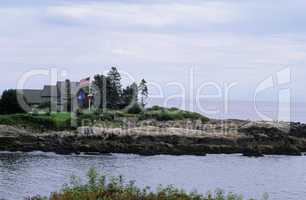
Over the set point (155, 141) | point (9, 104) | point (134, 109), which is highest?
point (9, 104)

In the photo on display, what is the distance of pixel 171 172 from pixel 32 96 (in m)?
44.2

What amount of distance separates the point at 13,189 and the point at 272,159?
32718 mm

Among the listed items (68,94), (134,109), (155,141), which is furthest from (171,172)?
(68,94)

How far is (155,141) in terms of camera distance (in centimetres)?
6731

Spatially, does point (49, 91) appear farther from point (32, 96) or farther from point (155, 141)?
point (155, 141)

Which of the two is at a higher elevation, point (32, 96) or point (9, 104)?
point (32, 96)

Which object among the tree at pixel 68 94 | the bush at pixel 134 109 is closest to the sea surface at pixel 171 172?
the tree at pixel 68 94

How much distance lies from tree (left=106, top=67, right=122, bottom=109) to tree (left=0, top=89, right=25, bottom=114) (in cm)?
1734

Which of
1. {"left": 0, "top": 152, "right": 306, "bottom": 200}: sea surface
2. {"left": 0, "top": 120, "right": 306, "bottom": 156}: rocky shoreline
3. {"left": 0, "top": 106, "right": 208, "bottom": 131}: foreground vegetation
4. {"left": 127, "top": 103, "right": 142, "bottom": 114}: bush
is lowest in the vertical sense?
{"left": 0, "top": 152, "right": 306, "bottom": 200}: sea surface

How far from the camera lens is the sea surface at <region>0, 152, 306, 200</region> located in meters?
42.6

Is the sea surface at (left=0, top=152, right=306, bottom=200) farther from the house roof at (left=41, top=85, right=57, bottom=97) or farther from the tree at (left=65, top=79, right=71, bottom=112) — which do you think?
the house roof at (left=41, top=85, right=57, bottom=97)

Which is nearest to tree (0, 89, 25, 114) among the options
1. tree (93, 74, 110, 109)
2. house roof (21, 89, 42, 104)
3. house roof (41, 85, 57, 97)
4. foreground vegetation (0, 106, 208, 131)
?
foreground vegetation (0, 106, 208, 131)

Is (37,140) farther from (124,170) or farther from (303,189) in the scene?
(303,189)

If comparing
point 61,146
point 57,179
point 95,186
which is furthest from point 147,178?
point 95,186
